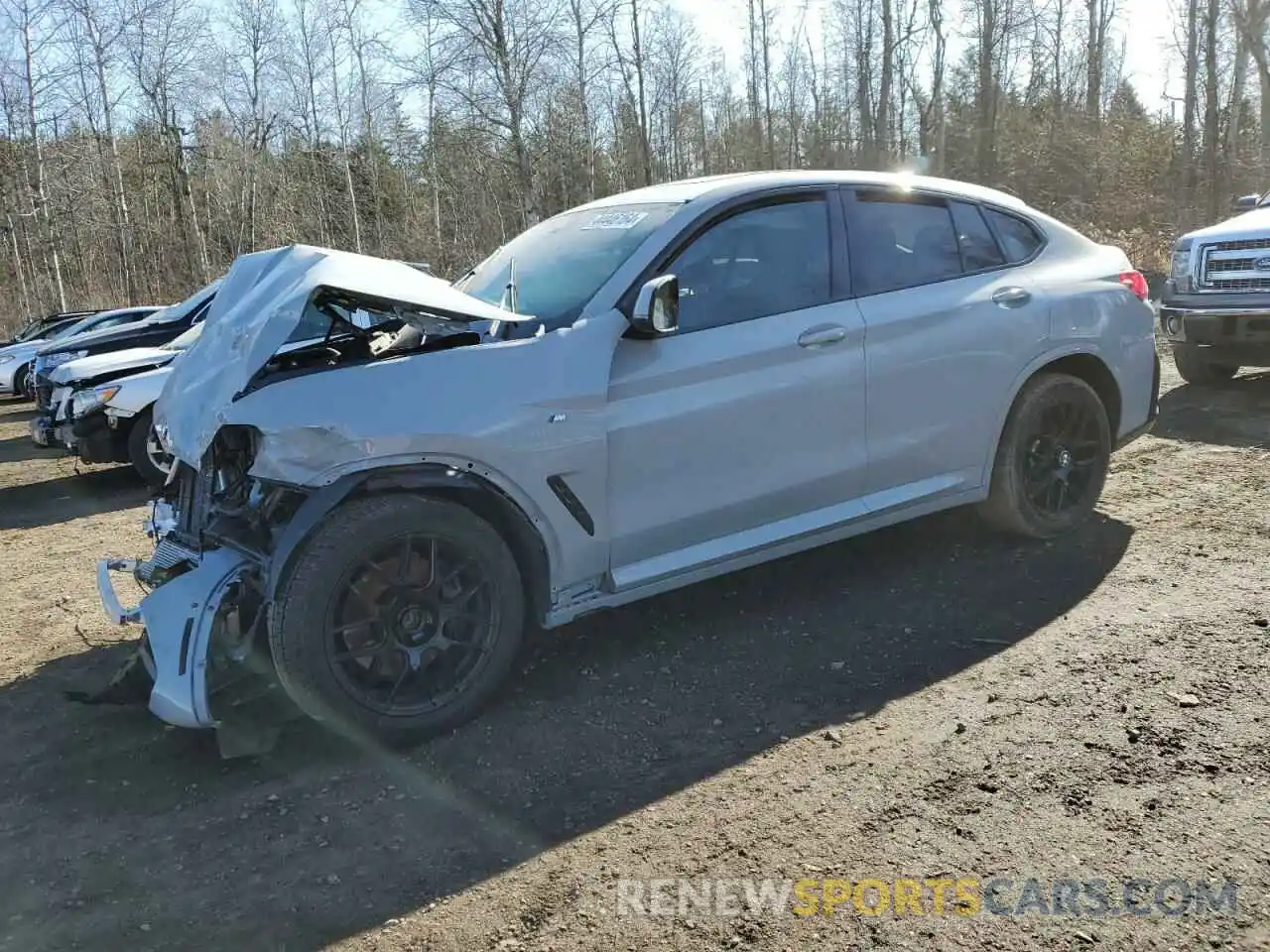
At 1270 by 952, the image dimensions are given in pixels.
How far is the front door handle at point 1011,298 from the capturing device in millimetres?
4651

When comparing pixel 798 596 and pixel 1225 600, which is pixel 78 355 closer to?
pixel 798 596

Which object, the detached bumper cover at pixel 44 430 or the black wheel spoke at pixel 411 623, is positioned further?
the detached bumper cover at pixel 44 430

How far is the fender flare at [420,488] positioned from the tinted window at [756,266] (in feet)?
3.40

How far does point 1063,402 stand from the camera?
16.0 feet

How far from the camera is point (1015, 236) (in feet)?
16.1

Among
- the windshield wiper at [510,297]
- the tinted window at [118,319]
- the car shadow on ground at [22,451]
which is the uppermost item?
the tinted window at [118,319]

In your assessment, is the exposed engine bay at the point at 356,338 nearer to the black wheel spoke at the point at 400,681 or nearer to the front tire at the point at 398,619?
the front tire at the point at 398,619

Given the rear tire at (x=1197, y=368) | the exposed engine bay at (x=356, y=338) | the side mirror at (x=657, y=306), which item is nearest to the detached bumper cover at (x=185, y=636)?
the exposed engine bay at (x=356, y=338)

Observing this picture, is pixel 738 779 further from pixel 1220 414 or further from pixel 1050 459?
pixel 1220 414

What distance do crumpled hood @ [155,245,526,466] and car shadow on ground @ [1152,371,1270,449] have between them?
19.1 feet

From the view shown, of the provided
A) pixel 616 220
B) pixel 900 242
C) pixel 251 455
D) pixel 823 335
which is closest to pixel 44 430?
pixel 251 455

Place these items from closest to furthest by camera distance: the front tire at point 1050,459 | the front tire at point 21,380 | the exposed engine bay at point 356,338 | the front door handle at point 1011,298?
the exposed engine bay at point 356,338 < the front door handle at point 1011,298 < the front tire at point 1050,459 < the front tire at point 21,380

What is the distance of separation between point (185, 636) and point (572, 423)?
151cm

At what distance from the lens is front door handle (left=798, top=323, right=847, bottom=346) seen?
4.10 metres
